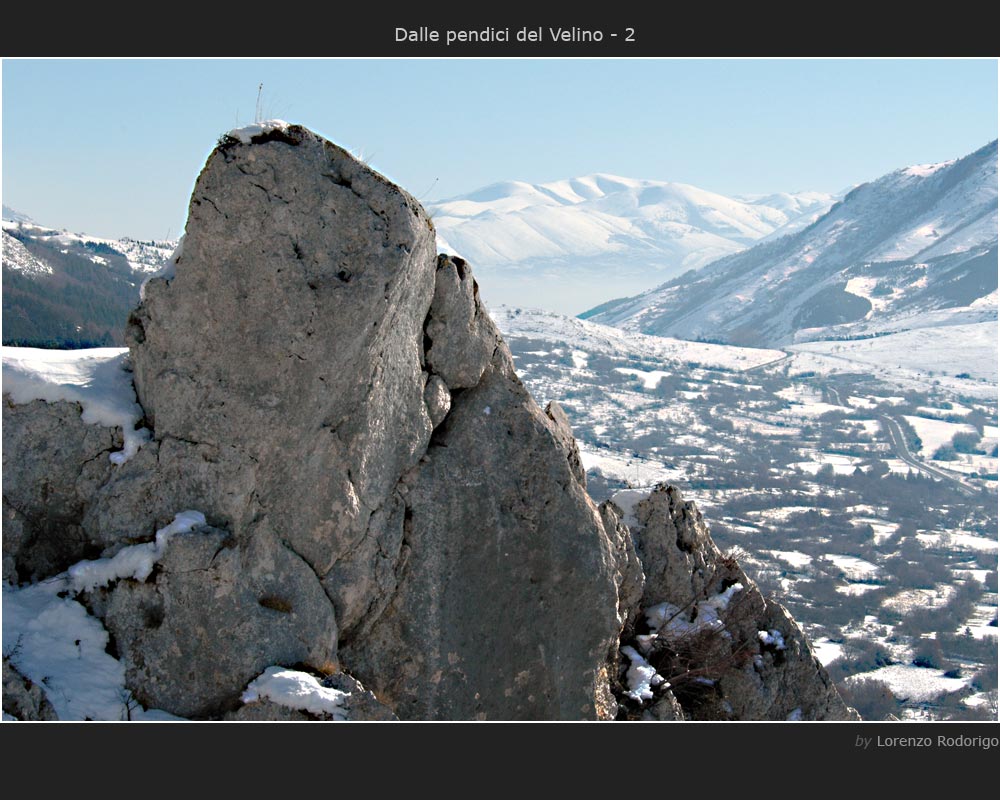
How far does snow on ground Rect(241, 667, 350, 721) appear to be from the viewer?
43.4 ft

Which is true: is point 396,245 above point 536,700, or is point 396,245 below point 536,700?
above

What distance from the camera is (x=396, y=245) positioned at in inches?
572

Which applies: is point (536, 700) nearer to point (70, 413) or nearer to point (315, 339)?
point (315, 339)

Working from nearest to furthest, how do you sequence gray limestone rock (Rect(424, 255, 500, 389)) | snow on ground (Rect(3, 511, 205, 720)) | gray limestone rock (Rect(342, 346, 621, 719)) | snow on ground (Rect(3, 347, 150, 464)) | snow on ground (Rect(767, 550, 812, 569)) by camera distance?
snow on ground (Rect(3, 511, 205, 720))
snow on ground (Rect(3, 347, 150, 464))
gray limestone rock (Rect(342, 346, 621, 719))
gray limestone rock (Rect(424, 255, 500, 389))
snow on ground (Rect(767, 550, 812, 569))

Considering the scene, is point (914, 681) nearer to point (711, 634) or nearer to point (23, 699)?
point (711, 634)

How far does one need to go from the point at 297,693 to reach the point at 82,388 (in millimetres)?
5369

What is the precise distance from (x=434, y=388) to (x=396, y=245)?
8.41 feet

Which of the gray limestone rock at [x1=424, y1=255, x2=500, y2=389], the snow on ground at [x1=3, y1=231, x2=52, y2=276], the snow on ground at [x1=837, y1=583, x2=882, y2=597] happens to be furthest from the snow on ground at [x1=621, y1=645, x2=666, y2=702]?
the snow on ground at [x1=837, y1=583, x2=882, y2=597]

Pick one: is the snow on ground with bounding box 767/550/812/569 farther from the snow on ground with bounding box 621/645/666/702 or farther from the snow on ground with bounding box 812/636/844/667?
the snow on ground with bounding box 621/645/666/702

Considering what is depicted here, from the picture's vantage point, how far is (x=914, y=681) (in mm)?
121188

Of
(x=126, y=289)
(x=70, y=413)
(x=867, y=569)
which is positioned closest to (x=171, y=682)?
(x=70, y=413)

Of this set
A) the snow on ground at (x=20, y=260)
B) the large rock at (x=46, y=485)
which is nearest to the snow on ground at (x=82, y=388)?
the large rock at (x=46, y=485)

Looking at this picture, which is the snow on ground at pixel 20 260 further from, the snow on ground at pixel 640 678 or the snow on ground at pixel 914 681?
the snow on ground at pixel 914 681

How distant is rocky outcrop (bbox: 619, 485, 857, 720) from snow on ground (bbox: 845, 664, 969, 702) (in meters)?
89.8
